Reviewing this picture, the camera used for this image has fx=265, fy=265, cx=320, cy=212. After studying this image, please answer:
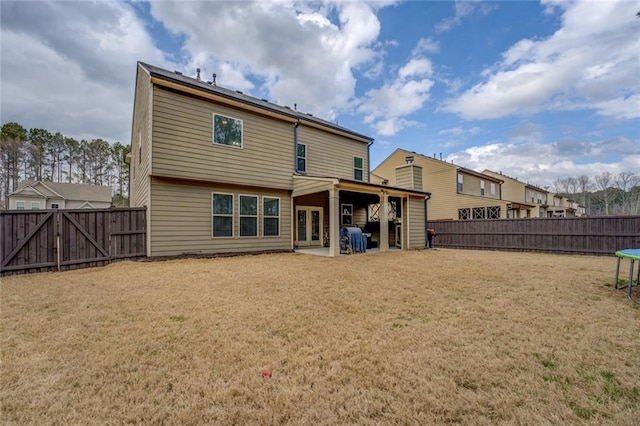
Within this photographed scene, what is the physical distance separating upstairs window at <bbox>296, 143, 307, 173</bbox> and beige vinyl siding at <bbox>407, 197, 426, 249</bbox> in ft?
16.9

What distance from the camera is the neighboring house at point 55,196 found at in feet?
82.1

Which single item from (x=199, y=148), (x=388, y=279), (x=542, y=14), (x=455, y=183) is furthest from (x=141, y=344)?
(x=455, y=183)

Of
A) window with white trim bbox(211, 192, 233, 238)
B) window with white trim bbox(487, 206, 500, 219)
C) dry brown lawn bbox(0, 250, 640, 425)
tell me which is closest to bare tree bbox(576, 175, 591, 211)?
window with white trim bbox(487, 206, 500, 219)

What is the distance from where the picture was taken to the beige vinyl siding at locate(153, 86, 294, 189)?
8406mm

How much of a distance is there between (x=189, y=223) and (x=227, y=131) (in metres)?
3.57

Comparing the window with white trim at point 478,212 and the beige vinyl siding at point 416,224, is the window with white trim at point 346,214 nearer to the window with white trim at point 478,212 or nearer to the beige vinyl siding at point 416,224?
the beige vinyl siding at point 416,224

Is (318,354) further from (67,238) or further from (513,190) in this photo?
(513,190)

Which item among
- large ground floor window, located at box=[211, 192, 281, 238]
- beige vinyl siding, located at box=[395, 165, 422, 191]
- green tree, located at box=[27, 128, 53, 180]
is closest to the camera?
large ground floor window, located at box=[211, 192, 281, 238]

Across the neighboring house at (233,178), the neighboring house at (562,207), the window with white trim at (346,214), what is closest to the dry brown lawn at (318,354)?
the neighboring house at (233,178)

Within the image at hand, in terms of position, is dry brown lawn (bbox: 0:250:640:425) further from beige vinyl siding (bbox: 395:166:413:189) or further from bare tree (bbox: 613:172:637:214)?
bare tree (bbox: 613:172:637:214)

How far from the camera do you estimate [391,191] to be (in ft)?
37.4

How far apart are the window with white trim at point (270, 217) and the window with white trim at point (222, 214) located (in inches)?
52.0

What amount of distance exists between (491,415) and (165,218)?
910 centimetres

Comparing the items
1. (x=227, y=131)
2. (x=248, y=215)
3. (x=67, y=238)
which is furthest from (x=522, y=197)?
(x=67, y=238)
